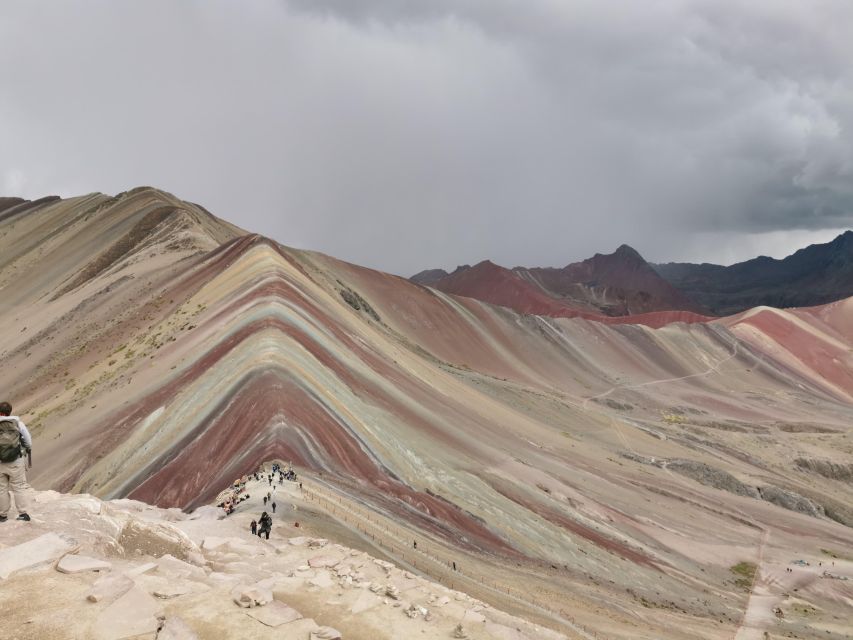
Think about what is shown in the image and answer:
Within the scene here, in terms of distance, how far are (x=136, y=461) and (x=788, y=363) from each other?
162 m

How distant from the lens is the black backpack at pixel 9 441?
9.37 m

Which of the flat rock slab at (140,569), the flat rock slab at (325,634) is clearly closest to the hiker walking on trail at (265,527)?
the flat rock slab at (140,569)

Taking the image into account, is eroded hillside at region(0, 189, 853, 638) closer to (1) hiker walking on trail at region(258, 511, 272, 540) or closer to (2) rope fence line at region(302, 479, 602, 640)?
(2) rope fence line at region(302, 479, 602, 640)

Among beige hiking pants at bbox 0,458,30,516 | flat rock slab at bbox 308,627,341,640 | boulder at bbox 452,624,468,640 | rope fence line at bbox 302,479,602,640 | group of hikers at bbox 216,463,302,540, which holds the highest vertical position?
beige hiking pants at bbox 0,458,30,516

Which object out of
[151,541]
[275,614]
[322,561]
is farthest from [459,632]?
[151,541]

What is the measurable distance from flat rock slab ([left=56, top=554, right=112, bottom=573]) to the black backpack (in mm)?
2100

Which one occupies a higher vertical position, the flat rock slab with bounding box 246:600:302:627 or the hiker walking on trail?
the flat rock slab with bounding box 246:600:302:627

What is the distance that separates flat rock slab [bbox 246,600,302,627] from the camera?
8.21 metres

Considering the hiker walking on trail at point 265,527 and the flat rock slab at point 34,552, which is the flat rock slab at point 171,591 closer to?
the flat rock slab at point 34,552

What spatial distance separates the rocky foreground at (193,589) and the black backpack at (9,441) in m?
1.20

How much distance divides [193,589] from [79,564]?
177 cm

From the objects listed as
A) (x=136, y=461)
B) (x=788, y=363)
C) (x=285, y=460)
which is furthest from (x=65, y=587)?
(x=788, y=363)

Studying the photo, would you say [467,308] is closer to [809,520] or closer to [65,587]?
[809,520]

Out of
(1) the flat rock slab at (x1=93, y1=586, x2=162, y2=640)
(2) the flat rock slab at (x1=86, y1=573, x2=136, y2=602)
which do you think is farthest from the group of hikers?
(1) the flat rock slab at (x1=93, y1=586, x2=162, y2=640)
